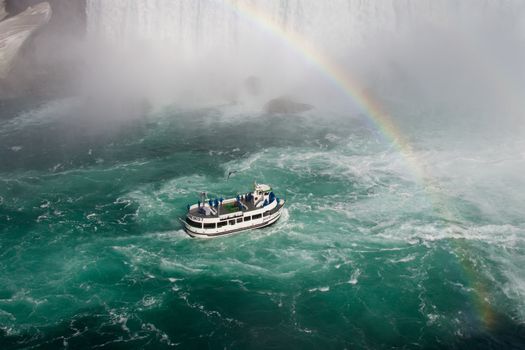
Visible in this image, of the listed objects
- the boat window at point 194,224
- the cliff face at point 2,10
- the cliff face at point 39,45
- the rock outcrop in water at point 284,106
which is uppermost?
the cliff face at point 2,10

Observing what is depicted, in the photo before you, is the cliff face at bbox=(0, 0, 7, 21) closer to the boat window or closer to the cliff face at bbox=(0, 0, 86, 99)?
the cliff face at bbox=(0, 0, 86, 99)

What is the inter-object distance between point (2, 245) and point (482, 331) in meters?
41.1

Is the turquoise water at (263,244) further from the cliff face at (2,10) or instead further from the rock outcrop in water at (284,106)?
the cliff face at (2,10)

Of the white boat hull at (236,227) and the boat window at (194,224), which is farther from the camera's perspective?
the white boat hull at (236,227)

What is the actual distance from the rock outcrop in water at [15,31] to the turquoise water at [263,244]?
18101 millimetres

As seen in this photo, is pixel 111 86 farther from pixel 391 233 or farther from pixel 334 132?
pixel 391 233

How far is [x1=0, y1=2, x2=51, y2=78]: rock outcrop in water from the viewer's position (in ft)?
275

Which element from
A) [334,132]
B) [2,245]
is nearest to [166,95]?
[334,132]

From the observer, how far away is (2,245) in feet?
156

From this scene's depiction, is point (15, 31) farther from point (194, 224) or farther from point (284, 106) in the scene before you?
point (194, 224)

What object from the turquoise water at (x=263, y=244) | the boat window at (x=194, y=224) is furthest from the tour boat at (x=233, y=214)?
the turquoise water at (x=263, y=244)

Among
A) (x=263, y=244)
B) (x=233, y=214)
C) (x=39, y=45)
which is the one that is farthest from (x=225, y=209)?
(x=39, y=45)

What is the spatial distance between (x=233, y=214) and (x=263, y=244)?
3.90m

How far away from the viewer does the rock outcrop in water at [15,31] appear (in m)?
83.8
